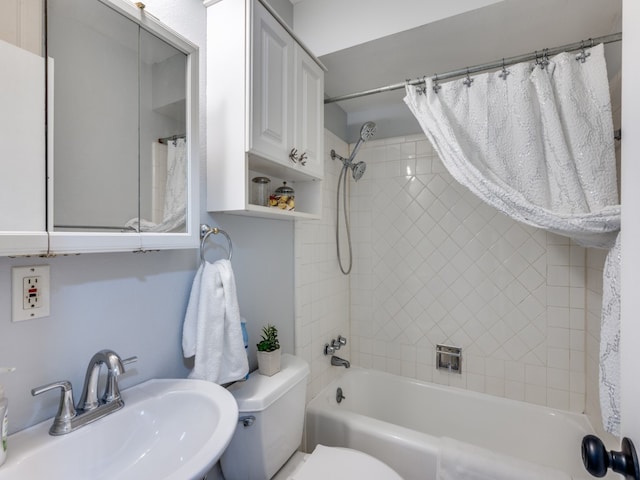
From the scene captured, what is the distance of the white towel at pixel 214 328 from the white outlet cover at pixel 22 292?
412mm

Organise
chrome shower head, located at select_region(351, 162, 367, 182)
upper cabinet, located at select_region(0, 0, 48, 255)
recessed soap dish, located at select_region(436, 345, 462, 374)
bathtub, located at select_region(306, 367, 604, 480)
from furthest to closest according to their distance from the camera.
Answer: chrome shower head, located at select_region(351, 162, 367, 182), recessed soap dish, located at select_region(436, 345, 462, 374), bathtub, located at select_region(306, 367, 604, 480), upper cabinet, located at select_region(0, 0, 48, 255)

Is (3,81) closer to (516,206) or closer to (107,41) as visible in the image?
(107,41)

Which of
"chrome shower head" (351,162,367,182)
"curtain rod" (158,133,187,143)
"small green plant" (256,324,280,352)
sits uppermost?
"chrome shower head" (351,162,367,182)

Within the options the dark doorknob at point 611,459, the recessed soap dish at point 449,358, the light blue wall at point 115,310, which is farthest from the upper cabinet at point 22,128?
the recessed soap dish at point 449,358

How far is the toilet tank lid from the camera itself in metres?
1.15

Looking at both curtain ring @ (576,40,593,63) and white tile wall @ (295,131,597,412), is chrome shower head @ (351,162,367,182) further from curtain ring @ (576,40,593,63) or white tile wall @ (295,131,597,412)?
curtain ring @ (576,40,593,63)

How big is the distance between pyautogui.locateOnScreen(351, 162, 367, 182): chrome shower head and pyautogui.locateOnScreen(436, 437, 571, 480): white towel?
5.42 ft

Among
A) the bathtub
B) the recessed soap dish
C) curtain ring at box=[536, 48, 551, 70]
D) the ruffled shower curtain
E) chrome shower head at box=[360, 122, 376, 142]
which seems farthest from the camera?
the recessed soap dish

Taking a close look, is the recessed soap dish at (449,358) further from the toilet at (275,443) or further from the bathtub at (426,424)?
the toilet at (275,443)

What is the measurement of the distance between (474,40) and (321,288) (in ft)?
5.21

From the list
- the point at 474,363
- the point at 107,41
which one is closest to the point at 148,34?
the point at 107,41

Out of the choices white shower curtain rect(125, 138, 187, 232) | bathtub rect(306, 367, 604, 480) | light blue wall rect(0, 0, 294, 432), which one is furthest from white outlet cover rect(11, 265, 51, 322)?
bathtub rect(306, 367, 604, 480)

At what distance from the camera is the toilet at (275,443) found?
117 centimetres

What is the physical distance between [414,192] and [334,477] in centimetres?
175
